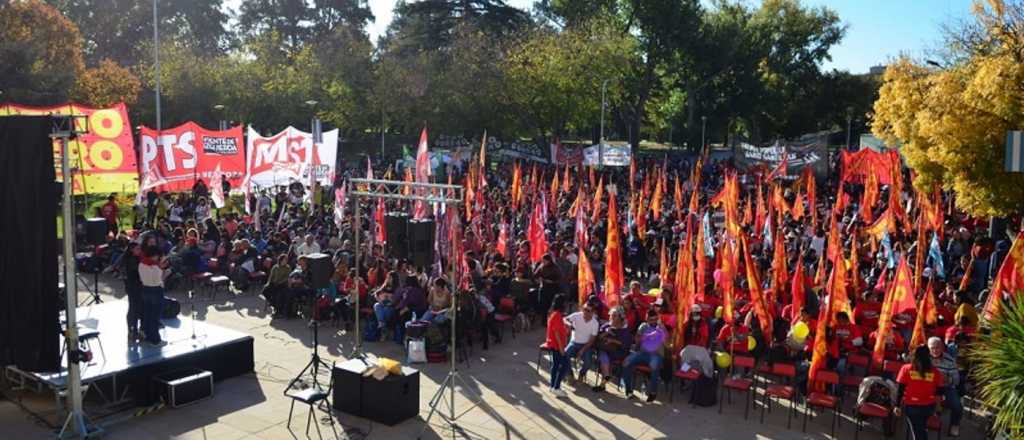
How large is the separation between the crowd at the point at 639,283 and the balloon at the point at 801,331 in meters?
0.02

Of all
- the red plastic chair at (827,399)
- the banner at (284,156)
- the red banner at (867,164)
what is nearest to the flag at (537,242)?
the red plastic chair at (827,399)

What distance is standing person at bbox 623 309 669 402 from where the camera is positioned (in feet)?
39.5

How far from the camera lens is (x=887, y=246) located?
16.2m

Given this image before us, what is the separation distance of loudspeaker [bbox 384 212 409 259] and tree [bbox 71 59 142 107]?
3086 cm

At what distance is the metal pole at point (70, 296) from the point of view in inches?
367

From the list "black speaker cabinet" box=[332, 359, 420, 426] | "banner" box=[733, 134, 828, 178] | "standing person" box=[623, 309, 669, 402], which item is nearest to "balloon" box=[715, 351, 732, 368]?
"standing person" box=[623, 309, 669, 402]

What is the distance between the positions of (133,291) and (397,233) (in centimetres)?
429

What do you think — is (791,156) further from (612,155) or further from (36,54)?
(36,54)

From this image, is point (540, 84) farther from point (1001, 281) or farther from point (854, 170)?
point (1001, 281)

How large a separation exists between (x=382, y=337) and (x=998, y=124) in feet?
42.0

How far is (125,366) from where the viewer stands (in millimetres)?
11195

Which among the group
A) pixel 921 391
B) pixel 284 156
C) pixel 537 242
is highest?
pixel 284 156

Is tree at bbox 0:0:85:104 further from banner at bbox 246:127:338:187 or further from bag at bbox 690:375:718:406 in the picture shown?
bag at bbox 690:375:718:406

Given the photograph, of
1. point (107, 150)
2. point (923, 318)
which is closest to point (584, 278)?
point (923, 318)
